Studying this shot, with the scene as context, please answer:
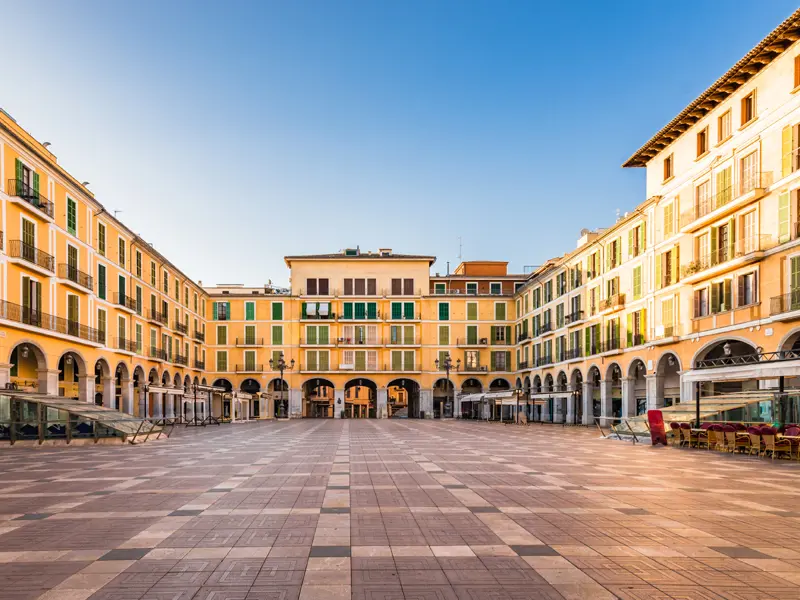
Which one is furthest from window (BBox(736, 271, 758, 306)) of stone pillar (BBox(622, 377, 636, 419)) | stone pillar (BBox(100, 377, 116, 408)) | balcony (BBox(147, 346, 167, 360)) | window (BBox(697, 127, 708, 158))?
balcony (BBox(147, 346, 167, 360))

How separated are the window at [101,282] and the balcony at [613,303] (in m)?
31.1

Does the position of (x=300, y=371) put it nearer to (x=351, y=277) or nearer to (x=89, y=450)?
(x=351, y=277)

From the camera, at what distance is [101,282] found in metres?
38.6

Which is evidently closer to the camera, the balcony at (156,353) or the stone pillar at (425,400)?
the balcony at (156,353)

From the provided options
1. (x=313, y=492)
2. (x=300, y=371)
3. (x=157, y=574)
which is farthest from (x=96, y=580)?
(x=300, y=371)

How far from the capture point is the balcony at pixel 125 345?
40359mm

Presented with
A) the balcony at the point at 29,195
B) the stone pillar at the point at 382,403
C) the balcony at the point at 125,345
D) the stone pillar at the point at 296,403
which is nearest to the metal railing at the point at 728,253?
the balcony at the point at 29,195

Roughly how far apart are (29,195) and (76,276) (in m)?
5.53

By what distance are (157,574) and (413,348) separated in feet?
200

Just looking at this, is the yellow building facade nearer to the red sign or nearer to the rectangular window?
the rectangular window

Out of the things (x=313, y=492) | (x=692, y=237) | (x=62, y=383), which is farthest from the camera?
(x=62, y=383)

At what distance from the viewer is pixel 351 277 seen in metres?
68.6

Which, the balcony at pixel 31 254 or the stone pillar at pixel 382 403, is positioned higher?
the balcony at pixel 31 254

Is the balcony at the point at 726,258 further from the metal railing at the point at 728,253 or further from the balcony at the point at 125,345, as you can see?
the balcony at the point at 125,345
